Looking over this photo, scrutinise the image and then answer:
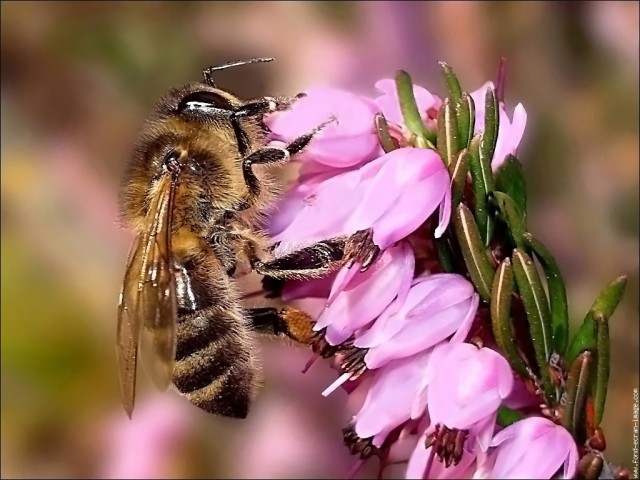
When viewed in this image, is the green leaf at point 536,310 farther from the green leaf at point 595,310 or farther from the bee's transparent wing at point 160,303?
the bee's transparent wing at point 160,303

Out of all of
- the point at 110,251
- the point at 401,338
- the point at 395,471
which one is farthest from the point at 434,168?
the point at 110,251

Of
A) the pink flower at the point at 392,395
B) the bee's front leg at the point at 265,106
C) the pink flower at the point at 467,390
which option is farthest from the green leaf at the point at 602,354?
the bee's front leg at the point at 265,106

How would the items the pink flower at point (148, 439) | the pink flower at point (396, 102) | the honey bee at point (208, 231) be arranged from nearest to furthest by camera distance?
the pink flower at point (396, 102), the honey bee at point (208, 231), the pink flower at point (148, 439)

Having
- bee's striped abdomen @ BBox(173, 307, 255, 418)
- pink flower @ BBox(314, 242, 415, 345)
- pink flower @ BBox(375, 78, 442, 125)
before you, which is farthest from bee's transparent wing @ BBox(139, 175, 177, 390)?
pink flower @ BBox(375, 78, 442, 125)

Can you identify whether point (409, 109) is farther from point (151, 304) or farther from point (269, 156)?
point (151, 304)

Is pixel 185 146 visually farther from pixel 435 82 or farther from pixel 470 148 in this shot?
pixel 435 82

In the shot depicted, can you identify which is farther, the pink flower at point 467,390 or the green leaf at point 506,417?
the green leaf at point 506,417

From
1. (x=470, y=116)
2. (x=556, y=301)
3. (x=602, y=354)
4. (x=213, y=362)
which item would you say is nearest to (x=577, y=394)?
(x=602, y=354)
